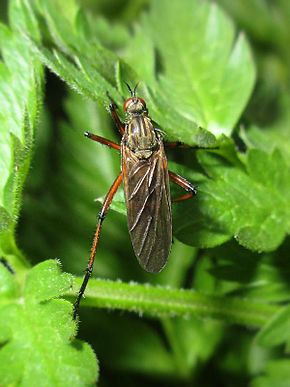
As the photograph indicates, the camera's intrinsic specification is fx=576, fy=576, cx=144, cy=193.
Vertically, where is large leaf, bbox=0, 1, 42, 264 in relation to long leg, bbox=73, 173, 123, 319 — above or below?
above

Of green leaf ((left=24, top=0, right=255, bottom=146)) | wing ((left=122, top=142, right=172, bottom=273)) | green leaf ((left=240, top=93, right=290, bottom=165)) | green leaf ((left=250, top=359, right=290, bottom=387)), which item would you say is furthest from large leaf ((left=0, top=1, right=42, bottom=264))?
green leaf ((left=250, top=359, right=290, bottom=387))

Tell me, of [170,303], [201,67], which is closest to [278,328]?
[170,303]

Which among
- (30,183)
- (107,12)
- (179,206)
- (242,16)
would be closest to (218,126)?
(179,206)

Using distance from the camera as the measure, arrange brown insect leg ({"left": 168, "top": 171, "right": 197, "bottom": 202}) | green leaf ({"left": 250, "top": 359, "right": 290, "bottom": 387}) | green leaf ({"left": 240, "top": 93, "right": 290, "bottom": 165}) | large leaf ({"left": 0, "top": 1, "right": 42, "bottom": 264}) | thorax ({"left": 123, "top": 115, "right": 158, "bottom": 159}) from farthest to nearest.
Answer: thorax ({"left": 123, "top": 115, "right": 158, "bottom": 159}), green leaf ({"left": 250, "top": 359, "right": 290, "bottom": 387}), green leaf ({"left": 240, "top": 93, "right": 290, "bottom": 165}), brown insect leg ({"left": 168, "top": 171, "right": 197, "bottom": 202}), large leaf ({"left": 0, "top": 1, "right": 42, "bottom": 264})

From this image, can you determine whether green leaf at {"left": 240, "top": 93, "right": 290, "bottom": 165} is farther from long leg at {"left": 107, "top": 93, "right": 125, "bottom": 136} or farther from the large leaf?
the large leaf

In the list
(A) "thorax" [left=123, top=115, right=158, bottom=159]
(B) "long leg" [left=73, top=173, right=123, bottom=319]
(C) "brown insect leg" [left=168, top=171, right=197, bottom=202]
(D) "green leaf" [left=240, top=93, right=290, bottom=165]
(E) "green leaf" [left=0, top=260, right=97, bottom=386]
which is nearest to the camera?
(E) "green leaf" [left=0, top=260, right=97, bottom=386]

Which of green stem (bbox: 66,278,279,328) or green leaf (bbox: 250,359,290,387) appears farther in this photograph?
green leaf (bbox: 250,359,290,387)

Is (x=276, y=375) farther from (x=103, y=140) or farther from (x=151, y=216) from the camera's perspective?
(x=103, y=140)

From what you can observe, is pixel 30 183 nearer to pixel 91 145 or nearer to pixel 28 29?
pixel 91 145
